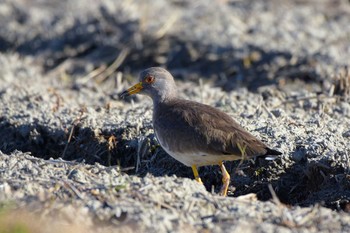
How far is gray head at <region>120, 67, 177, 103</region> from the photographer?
815 cm

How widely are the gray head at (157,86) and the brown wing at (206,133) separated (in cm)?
60

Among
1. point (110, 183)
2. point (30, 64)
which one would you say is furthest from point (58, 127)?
point (30, 64)

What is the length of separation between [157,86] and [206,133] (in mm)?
A: 1328

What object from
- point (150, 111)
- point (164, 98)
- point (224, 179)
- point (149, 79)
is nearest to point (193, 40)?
point (150, 111)

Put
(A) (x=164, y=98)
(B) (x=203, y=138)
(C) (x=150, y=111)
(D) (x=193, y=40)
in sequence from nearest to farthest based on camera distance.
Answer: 1. (B) (x=203, y=138)
2. (A) (x=164, y=98)
3. (C) (x=150, y=111)
4. (D) (x=193, y=40)

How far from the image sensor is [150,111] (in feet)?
30.6

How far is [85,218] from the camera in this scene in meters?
5.80

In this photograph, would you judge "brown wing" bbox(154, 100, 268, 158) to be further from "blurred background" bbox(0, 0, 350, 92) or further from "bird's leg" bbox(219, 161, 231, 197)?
"blurred background" bbox(0, 0, 350, 92)

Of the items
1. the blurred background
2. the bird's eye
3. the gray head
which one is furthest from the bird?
the blurred background

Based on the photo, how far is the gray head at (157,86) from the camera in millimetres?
8148

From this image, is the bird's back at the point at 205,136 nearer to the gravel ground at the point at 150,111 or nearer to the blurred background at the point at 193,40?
the gravel ground at the point at 150,111

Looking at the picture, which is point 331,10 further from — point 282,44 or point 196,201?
point 196,201

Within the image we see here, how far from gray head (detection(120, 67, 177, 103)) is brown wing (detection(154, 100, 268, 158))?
60 centimetres

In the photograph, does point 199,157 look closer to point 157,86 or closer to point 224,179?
point 224,179
